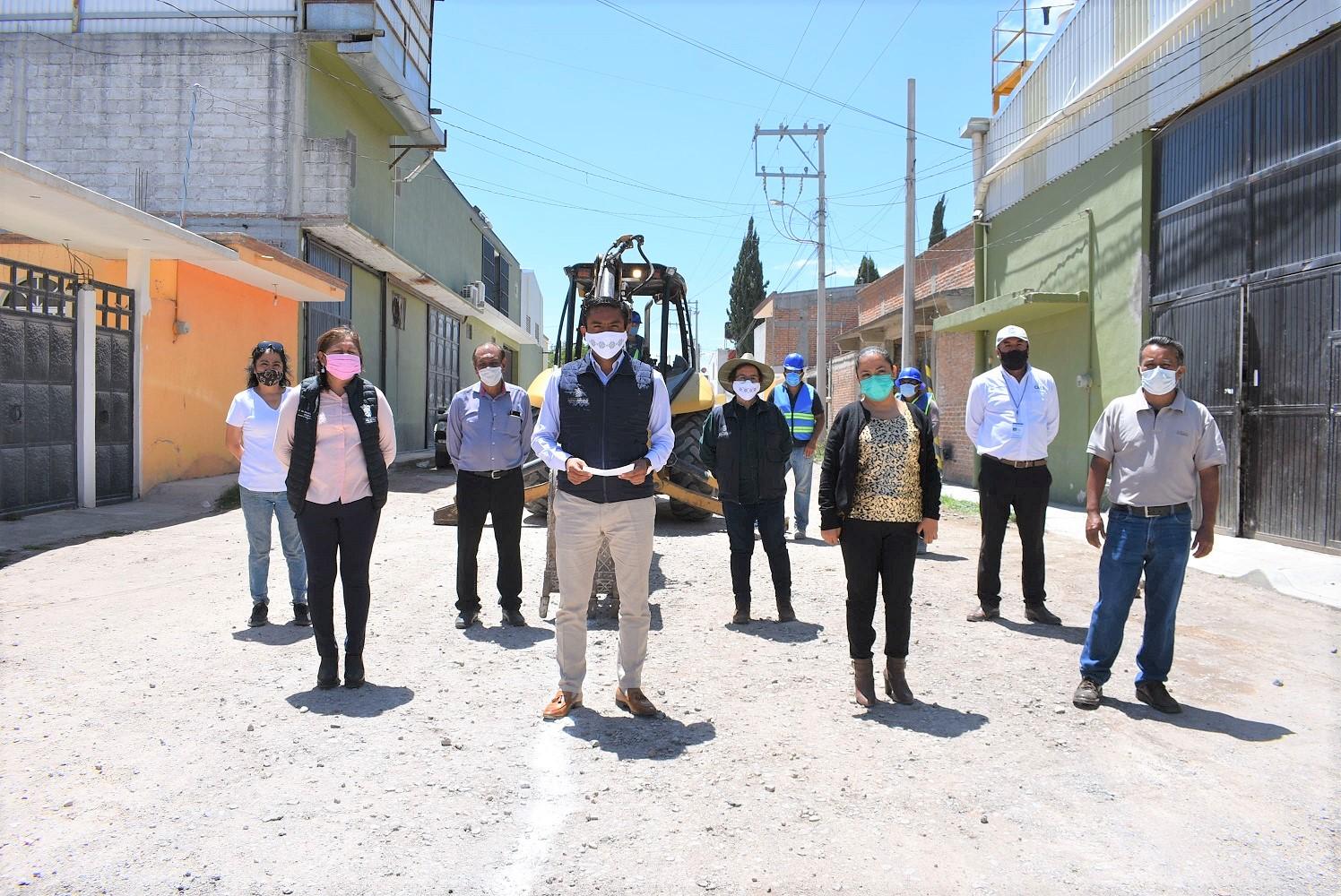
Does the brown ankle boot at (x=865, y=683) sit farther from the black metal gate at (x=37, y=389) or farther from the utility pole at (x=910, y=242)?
the utility pole at (x=910, y=242)

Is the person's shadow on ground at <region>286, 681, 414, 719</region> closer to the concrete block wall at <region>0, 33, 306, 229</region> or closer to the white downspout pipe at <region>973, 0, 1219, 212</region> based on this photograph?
the white downspout pipe at <region>973, 0, 1219, 212</region>

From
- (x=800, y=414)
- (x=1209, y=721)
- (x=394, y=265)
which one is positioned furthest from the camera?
(x=394, y=265)

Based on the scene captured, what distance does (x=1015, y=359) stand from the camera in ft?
21.6

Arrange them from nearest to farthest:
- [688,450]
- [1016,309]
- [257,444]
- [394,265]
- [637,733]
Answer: [637,733]
[257,444]
[688,450]
[1016,309]
[394,265]

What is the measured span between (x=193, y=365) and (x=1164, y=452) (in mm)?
13384

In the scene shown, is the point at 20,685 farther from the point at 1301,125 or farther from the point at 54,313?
the point at 1301,125

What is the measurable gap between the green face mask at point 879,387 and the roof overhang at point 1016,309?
34.3ft

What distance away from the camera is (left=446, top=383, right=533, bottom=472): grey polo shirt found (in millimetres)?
6266

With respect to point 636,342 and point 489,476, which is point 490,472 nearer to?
point 489,476

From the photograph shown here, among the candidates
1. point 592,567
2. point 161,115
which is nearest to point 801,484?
point 592,567

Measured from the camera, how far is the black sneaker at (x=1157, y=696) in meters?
4.56

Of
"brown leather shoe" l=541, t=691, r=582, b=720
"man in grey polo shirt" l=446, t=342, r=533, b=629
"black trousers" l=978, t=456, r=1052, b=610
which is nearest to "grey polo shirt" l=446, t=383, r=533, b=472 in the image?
"man in grey polo shirt" l=446, t=342, r=533, b=629

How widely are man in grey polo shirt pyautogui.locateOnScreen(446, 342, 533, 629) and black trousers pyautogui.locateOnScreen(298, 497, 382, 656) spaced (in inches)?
52.0

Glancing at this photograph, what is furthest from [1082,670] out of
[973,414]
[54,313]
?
[54,313]
